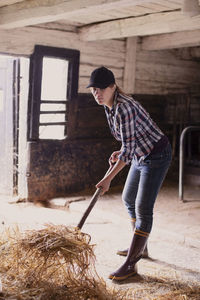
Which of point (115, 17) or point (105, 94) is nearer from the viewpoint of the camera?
point (105, 94)

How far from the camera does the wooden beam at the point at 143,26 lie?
195 inches

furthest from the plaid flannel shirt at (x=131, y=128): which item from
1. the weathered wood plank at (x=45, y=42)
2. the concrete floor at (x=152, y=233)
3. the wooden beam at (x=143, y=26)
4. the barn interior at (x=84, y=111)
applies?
the weathered wood plank at (x=45, y=42)

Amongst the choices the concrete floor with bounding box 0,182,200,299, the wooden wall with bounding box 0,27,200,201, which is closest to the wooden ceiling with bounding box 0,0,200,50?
the wooden wall with bounding box 0,27,200,201

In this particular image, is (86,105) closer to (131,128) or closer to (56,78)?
(56,78)

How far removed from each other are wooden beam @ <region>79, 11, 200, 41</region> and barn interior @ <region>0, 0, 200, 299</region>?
12mm

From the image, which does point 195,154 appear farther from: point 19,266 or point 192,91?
point 19,266

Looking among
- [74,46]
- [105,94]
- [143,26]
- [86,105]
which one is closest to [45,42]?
[74,46]

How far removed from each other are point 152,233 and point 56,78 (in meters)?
2.83

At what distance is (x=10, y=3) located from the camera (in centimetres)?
475

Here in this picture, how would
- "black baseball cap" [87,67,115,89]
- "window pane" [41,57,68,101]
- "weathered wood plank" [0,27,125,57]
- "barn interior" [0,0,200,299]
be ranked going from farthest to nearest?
"window pane" [41,57,68,101], "weathered wood plank" [0,27,125,57], "barn interior" [0,0,200,299], "black baseball cap" [87,67,115,89]

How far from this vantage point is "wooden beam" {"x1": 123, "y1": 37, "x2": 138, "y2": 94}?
6.76 meters

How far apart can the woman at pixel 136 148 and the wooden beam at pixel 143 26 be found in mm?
1898

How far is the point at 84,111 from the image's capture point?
21.3 ft

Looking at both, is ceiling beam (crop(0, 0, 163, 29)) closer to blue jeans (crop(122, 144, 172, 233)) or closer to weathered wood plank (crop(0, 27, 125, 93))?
weathered wood plank (crop(0, 27, 125, 93))
